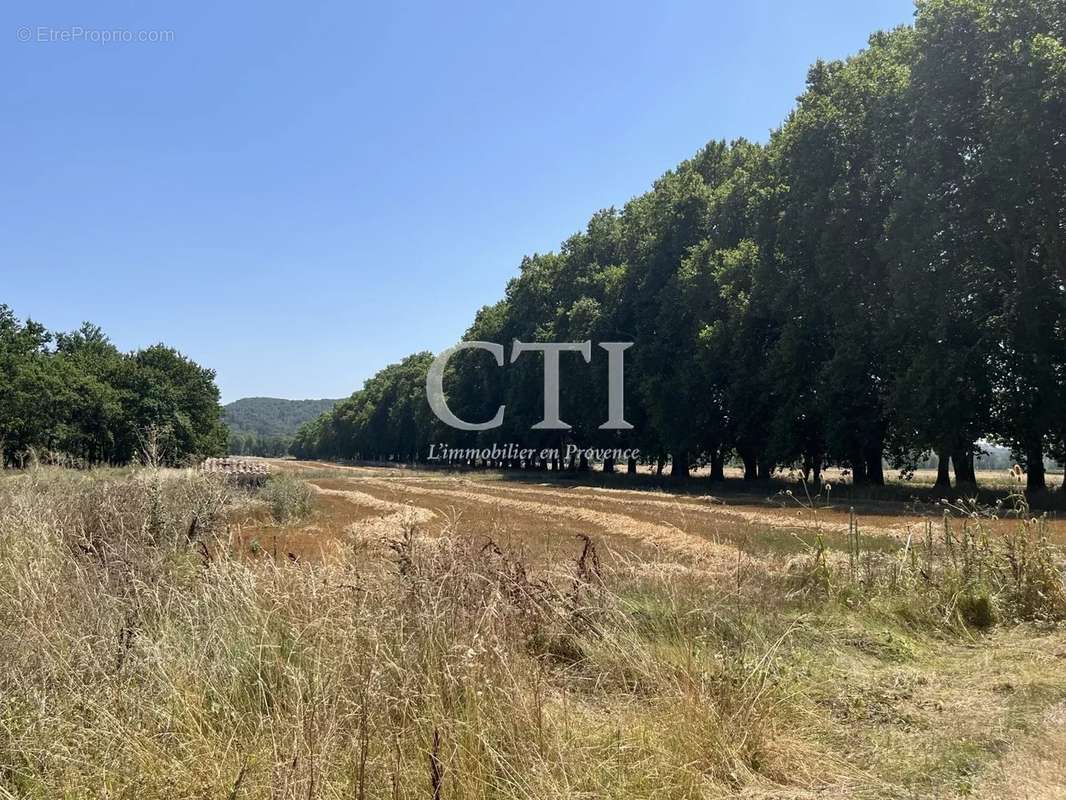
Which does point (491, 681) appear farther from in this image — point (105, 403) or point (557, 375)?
point (105, 403)

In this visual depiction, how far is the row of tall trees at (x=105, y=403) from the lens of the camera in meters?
45.1

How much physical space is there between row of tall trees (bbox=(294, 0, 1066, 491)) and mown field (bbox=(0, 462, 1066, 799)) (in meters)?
19.7

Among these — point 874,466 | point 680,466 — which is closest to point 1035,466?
point 874,466

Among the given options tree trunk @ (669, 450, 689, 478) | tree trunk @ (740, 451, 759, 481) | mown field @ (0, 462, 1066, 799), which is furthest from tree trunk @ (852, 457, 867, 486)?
mown field @ (0, 462, 1066, 799)

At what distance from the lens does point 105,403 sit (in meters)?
49.1

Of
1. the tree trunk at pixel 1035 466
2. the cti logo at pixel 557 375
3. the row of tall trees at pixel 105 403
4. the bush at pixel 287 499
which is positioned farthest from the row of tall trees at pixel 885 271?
the row of tall trees at pixel 105 403

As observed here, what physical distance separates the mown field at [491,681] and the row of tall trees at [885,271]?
778 inches

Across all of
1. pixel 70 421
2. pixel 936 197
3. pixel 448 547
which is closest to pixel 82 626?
pixel 448 547

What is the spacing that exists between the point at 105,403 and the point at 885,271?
47.6 m

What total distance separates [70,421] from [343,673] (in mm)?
53789

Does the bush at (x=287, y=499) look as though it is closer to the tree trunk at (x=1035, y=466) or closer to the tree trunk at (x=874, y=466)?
the tree trunk at (x=874, y=466)

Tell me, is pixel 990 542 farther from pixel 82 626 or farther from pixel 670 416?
pixel 670 416

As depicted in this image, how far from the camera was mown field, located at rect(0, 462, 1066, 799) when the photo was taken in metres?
3.39

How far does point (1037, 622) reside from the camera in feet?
22.5
